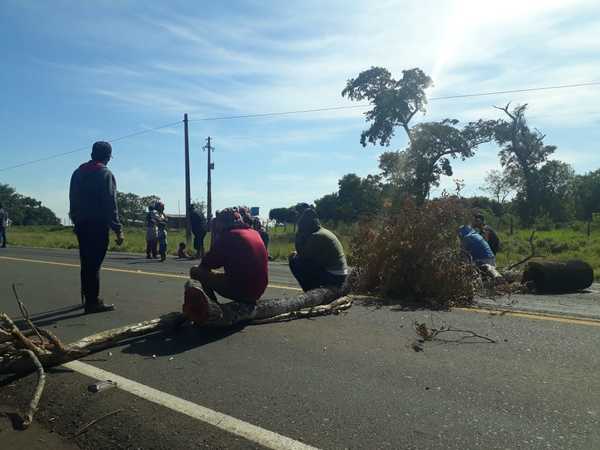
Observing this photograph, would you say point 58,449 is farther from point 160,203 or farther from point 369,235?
point 160,203

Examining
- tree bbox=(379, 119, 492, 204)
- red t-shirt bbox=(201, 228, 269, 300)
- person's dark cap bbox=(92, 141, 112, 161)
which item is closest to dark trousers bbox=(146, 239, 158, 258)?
person's dark cap bbox=(92, 141, 112, 161)

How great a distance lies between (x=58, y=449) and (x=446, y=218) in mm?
6100

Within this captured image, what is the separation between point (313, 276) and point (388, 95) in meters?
31.8

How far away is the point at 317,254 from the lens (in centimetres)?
664

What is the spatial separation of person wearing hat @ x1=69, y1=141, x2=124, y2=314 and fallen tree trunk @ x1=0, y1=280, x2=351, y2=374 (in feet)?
5.47

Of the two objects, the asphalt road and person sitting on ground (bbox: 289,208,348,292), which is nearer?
the asphalt road

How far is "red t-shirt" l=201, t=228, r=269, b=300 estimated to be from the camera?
5.25 meters

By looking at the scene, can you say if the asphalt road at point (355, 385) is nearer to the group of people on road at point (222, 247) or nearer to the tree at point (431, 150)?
the group of people on road at point (222, 247)

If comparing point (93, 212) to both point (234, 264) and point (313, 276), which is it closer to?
point (234, 264)

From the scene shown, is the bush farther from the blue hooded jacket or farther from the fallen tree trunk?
the fallen tree trunk

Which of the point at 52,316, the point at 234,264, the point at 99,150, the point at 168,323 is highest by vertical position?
the point at 99,150

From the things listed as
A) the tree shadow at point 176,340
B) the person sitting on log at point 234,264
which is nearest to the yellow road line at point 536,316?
the person sitting on log at point 234,264

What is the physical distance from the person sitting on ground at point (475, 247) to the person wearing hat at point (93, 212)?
5.33m

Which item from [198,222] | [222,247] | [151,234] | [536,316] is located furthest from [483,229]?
[151,234]
